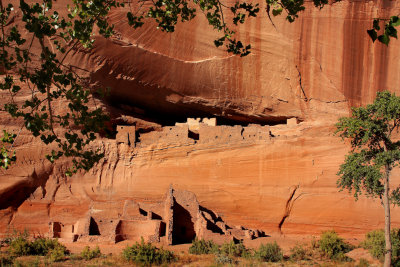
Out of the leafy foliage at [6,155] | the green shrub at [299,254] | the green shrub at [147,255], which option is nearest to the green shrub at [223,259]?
the green shrub at [147,255]

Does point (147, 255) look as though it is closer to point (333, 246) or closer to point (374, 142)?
point (333, 246)

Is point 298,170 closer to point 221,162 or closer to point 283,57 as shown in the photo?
point 221,162

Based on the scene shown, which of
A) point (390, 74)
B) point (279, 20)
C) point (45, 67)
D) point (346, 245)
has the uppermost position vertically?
point (279, 20)

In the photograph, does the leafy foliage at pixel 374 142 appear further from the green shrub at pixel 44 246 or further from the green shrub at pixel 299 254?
the green shrub at pixel 44 246

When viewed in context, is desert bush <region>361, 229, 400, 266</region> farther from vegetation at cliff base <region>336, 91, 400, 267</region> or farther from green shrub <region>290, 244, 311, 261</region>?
green shrub <region>290, 244, 311, 261</region>

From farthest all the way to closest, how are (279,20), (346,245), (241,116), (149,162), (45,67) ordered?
(241,116), (149,162), (279,20), (346,245), (45,67)

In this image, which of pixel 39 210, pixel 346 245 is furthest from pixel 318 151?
pixel 39 210
